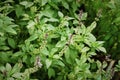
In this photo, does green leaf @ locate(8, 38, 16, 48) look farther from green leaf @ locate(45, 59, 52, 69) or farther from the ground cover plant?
green leaf @ locate(45, 59, 52, 69)

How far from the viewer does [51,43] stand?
2.18 metres

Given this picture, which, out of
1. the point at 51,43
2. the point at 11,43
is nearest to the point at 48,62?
the point at 51,43

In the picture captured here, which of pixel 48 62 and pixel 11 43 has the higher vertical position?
pixel 11 43

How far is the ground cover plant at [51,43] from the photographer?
78.4 inches

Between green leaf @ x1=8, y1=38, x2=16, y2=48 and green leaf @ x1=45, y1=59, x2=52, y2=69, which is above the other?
green leaf @ x1=8, y1=38, x2=16, y2=48

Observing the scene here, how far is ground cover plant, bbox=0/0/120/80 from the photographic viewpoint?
6.54 feet

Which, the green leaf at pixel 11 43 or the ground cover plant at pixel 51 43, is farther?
the green leaf at pixel 11 43

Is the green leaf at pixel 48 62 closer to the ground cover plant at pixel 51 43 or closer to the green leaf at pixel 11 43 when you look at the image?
the ground cover plant at pixel 51 43

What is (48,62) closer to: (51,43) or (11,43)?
(51,43)

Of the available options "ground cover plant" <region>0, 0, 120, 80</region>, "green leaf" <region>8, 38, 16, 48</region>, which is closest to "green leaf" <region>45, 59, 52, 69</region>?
"ground cover plant" <region>0, 0, 120, 80</region>

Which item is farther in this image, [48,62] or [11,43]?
[11,43]

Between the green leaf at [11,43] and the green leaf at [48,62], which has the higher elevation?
the green leaf at [11,43]

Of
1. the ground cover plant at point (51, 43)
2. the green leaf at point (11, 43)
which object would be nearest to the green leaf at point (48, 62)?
the ground cover plant at point (51, 43)

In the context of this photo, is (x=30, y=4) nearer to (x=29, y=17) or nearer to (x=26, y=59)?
(x=29, y=17)
